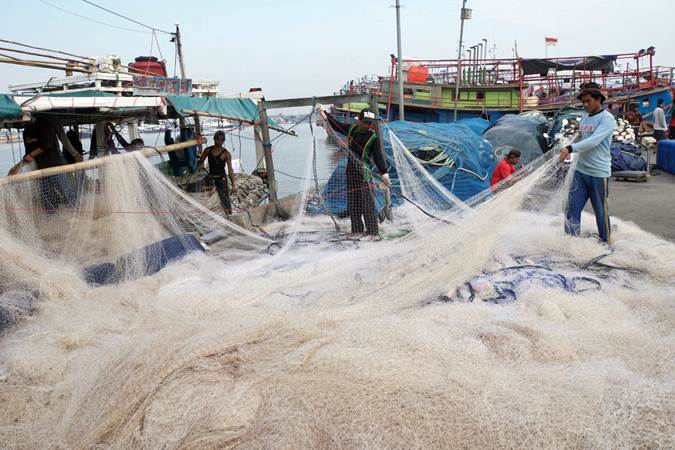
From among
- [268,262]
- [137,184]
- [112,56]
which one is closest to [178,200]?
[137,184]

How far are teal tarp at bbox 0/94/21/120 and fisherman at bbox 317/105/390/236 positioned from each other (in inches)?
148

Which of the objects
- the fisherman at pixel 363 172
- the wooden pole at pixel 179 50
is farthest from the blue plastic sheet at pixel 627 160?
the wooden pole at pixel 179 50

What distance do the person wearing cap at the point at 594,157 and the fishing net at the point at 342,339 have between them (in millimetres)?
189

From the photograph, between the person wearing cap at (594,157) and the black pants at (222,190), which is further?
the black pants at (222,190)

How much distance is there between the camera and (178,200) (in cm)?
535

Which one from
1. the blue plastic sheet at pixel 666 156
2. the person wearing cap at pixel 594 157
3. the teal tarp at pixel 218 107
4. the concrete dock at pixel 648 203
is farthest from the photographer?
the blue plastic sheet at pixel 666 156

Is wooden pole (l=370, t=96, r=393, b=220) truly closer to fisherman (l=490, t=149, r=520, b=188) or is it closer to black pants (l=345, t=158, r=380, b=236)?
black pants (l=345, t=158, r=380, b=236)

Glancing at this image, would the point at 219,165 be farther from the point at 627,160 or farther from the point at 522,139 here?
the point at 627,160

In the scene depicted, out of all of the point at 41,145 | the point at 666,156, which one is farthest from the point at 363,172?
the point at 666,156

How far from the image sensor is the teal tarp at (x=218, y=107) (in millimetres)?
7703

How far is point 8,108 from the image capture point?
5.02m

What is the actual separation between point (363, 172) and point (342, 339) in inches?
149

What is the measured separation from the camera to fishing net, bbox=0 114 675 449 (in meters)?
2.06

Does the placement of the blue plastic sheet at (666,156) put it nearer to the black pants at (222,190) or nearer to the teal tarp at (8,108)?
the black pants at (222,190)
